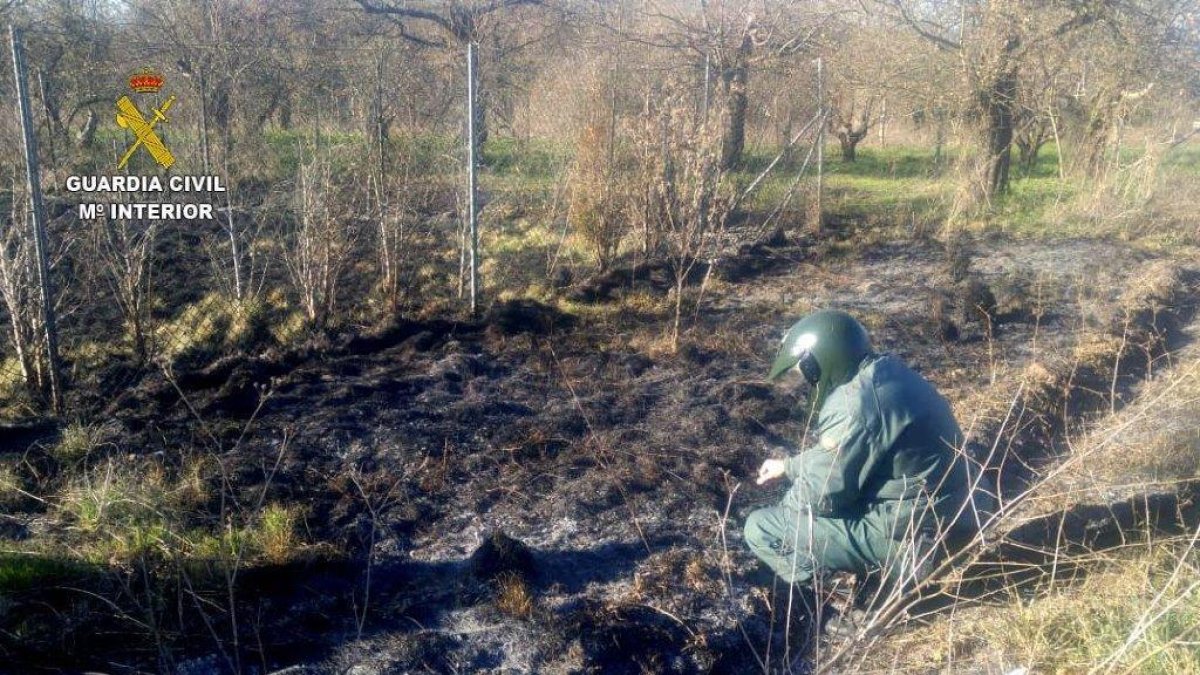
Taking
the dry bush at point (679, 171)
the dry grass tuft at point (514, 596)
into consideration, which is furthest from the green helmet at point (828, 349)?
the dry bush at point (679, 171)

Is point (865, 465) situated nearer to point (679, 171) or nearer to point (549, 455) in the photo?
point (549, 455)

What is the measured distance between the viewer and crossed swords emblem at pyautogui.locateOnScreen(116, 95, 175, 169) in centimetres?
664

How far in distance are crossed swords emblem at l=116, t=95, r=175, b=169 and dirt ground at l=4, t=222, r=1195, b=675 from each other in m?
1.90

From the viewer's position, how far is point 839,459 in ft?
11.0

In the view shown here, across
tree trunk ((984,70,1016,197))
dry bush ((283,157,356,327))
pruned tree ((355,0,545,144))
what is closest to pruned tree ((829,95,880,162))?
tree trunk ((984,70,1016,197))

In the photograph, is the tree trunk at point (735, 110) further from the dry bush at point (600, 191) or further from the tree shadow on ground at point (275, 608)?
the tree shadow on ground at point (275, 608)

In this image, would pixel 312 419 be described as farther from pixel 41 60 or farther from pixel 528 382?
pixel 41 60

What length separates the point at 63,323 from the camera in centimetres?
691

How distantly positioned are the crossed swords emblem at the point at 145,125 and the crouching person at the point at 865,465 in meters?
5.32

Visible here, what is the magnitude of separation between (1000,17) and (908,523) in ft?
33.5

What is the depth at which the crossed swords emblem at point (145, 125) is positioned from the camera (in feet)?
21.8

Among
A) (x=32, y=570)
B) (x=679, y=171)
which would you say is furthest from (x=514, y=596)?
(x=679, y=171)

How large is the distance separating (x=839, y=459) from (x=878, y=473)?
0.64 ft

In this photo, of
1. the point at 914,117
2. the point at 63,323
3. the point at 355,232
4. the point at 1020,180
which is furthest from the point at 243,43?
the point at 1020,180
